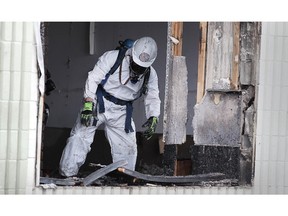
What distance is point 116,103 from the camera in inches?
276

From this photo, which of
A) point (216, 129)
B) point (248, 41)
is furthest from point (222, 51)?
point (216, 129)

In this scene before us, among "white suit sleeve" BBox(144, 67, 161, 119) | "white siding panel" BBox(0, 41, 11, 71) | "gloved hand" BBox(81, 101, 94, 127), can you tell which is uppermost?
"white siding panel" BBox(0, 41, 11, 71)

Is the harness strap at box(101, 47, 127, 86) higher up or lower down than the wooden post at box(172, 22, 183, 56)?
lower down

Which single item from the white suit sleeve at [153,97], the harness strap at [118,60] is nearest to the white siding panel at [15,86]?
the harness strap at [118,60]

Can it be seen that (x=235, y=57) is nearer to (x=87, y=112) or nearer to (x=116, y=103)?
(x=87, y=112)

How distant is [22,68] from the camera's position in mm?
4816

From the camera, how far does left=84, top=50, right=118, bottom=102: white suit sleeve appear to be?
6.54 meters

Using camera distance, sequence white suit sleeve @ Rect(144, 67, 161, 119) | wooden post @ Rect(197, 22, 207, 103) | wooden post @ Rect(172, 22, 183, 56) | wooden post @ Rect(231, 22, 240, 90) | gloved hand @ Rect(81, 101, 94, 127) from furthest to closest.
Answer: white suit sleeve @ Rect(144, 67, 161, 119) < gloved hand @ Rect(81, 101, 94, 127) < wooden post @ Rect(172, 22, 183, 56) < wooden post @ Rect(197, 22, 207, 103) < wooden post @ Rect(231, 22, 240, 90)

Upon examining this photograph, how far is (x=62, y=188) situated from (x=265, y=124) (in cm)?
160

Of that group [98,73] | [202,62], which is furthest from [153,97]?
[202,62]

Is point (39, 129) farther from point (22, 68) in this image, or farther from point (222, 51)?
point (222, 51)

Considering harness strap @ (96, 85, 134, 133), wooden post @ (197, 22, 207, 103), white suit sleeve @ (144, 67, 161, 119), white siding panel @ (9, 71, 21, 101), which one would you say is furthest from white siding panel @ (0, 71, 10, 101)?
white suit sleeve @ (144, 67, 161, 119)

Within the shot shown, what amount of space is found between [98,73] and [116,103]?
0.51 m

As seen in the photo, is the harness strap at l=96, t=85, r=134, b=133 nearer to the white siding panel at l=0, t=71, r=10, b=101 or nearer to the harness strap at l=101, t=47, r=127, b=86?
the harness strap at l=101, t=47, r=127, b=86
